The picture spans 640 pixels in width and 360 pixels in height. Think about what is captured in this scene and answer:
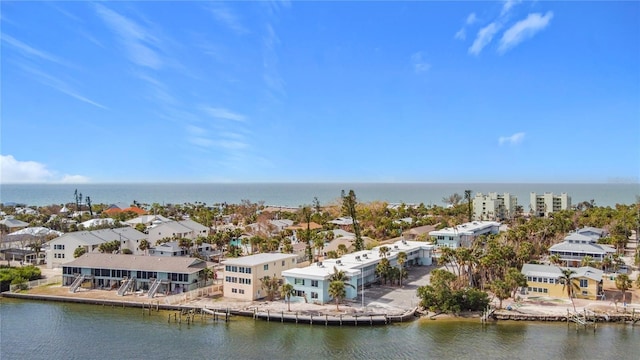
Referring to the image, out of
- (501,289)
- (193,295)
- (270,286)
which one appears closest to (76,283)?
(193,295)

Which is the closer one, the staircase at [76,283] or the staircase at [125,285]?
the staircase at [125,285]

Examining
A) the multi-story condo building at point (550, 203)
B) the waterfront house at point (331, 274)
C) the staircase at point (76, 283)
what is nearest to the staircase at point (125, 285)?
the staircase at point (76, 283)

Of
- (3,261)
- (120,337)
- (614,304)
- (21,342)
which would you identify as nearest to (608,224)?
(614,304)

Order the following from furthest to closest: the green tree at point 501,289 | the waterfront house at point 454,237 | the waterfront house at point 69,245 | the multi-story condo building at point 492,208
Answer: the multi-story condo building at point 492,208 → the waterfront house at point 454,237 → the waterfront house at point 69,245 → the green tree at point 501,289

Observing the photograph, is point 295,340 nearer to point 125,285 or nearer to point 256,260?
point 256,260

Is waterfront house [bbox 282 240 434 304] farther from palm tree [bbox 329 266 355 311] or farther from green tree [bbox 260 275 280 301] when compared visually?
green tree [bbox 260 275 280 301]

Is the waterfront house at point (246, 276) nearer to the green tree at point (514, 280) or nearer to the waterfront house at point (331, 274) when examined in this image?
the waterfront house at point (331, 274)

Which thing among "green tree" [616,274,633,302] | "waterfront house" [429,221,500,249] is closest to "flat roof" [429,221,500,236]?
→ "waterfront house" [429,221,500,249]
